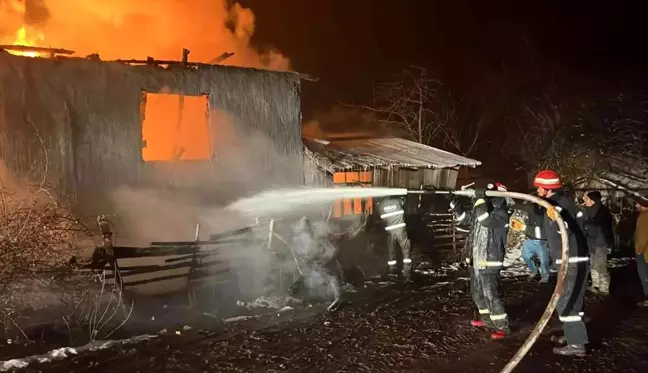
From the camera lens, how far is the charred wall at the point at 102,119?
1091cm

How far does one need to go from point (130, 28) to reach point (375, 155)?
22.6ft

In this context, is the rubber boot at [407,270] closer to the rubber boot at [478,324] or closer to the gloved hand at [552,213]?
the rubber boot at [478,324]

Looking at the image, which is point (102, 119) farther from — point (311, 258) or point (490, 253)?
point (490, 253)

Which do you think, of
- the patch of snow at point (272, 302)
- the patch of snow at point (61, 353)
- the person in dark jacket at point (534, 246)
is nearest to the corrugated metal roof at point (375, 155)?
the person in dark jacket at point (534, 246)

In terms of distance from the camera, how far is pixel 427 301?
10188 millimetres

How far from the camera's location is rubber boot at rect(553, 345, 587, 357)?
711cm

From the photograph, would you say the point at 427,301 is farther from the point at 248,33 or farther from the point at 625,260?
the point at 248,33

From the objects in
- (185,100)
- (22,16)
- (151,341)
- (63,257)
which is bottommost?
(151,341)

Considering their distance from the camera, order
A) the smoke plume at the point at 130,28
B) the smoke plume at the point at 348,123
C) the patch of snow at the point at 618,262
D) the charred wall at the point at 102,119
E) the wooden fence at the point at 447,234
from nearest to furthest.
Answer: the charred wall at the point at 102,119 < the smoke plume at the point at 130,28 < the patch of snow at the point at 618,262 < the wooden fence at the point at 447,234 < the smoke plume at the point at 348,123

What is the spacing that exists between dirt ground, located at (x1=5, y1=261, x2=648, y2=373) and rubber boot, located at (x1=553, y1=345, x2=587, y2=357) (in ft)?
0.25

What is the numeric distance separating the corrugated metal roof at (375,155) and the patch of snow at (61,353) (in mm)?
7055

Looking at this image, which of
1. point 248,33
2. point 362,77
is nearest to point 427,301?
point 248,33

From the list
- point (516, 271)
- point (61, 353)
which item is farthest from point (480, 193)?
point (61, 353)

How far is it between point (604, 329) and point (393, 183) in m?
9.66
